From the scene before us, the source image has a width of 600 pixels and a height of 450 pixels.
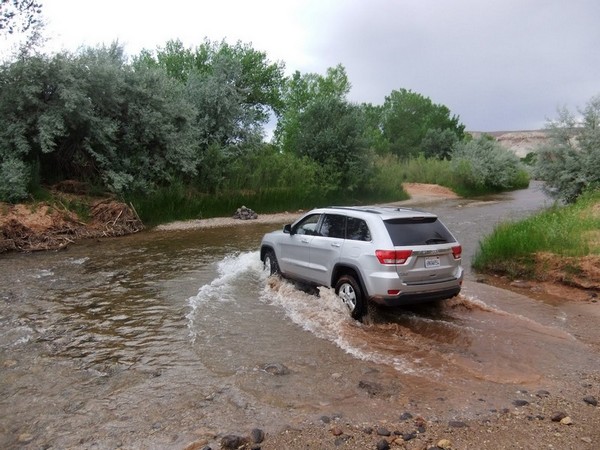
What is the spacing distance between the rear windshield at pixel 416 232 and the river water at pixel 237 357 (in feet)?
3.97

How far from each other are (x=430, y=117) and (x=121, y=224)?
68074 millimetres

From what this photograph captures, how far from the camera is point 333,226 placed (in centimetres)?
822

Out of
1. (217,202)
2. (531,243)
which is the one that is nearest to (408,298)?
(531,243)

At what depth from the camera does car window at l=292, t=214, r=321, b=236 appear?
28.6 feet

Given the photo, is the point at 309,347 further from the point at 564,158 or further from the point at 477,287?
the point at 564,158

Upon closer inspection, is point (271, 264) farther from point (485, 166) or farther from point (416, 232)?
point (485, 166)

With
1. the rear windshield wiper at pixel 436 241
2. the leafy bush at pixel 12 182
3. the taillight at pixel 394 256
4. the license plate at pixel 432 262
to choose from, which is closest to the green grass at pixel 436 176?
the leafy bush at pixel 12 182

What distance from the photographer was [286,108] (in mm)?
43188

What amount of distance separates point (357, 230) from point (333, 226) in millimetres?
692

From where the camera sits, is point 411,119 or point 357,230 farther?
point 411,119

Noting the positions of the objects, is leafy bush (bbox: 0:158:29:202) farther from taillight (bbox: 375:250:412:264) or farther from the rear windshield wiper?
the rear windshield wiper

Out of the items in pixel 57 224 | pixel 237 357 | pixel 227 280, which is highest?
pixel 57 224

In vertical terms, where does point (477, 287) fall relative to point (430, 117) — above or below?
below

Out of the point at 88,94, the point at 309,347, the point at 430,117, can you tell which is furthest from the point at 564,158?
the point at 430,117
